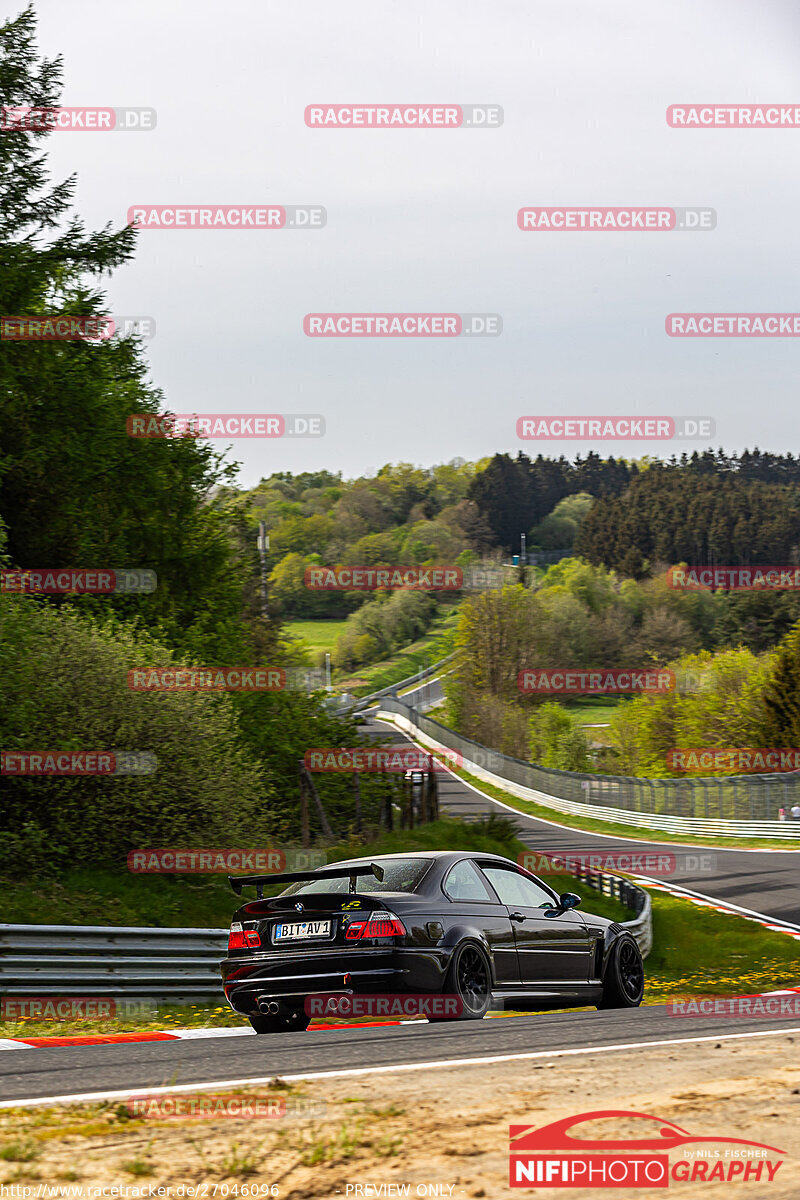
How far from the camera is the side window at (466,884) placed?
913 cm

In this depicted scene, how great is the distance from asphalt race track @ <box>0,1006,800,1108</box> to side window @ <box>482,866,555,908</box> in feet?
3.13

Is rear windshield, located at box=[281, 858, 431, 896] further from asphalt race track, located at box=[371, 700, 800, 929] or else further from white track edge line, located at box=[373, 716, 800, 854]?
white track edge line, located at box=[373, 716, 800, 854]

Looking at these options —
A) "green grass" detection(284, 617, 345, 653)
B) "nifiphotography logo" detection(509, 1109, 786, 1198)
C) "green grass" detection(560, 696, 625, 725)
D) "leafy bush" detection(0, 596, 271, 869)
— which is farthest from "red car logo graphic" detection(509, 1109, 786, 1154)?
"green grass" detection(284, 617, 345, 653)

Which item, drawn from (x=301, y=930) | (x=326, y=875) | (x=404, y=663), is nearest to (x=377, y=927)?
(x=301, y=930)

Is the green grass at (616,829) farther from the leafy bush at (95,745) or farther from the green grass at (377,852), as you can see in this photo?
the leafy bush at (95,745)

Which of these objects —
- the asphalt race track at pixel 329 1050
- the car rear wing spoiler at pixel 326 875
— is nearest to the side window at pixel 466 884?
the car rear wing spoiler at pixel 326 875

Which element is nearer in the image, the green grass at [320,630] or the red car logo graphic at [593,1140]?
the red car logo graphic at [593,1140]

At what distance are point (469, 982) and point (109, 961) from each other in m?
4.00

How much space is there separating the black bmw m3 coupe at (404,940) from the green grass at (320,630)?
12919cm

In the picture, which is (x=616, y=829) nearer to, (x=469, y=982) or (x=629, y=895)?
(x=629, y=895)

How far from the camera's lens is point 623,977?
10695 mm

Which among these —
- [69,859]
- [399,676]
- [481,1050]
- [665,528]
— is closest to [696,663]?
[399,676]

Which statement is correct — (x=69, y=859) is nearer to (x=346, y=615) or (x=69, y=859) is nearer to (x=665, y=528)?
(x=346, y=615)

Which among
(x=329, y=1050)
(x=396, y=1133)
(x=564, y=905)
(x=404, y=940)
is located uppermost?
(x=396, y=1133)
